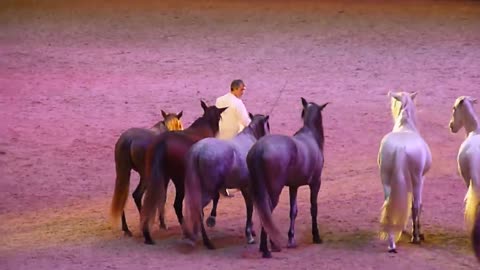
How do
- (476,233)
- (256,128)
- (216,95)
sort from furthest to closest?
(216,95)
(256,128)
(476,233)

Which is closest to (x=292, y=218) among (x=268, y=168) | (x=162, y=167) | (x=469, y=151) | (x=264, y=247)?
(x=264, y=247)

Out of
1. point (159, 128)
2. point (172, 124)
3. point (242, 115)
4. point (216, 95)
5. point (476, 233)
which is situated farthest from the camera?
point (216, 95)

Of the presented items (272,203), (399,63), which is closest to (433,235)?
(272,203)

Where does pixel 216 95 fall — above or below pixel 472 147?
above

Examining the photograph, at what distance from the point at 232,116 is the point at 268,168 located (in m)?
2.10

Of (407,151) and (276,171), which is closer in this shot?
(276,171)

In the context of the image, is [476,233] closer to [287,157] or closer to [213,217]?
[287,157]

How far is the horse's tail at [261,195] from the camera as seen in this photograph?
9.46 metres

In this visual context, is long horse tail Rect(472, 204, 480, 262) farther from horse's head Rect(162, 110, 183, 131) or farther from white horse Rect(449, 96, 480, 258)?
horse's head Rect(162, 110, 183, 131)

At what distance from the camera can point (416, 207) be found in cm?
1005

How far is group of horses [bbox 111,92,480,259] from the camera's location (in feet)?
31.5

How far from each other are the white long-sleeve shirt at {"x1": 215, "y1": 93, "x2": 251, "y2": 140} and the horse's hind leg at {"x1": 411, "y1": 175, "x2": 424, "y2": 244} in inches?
89.5

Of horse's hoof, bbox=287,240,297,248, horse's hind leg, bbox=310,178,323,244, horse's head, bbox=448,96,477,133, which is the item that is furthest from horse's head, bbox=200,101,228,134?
horse's head, bbox=448,96,477,133

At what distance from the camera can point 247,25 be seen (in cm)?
2083
